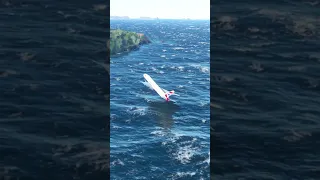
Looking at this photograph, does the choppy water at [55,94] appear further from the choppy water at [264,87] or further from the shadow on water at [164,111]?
the shadow on water at [164,111]

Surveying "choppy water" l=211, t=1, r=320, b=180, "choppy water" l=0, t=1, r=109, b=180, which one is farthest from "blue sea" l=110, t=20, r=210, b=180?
"choppy water" l=211, t=1, r=320, b=180

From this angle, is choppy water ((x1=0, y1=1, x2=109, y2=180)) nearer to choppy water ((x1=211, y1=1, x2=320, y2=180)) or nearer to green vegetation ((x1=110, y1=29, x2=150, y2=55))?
choppy water ((x1=211, y1=1, x2=320, y2=180))

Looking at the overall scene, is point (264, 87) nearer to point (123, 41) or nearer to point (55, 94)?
point (55, 94)

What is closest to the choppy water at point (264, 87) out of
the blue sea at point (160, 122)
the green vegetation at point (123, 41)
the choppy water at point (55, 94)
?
A: the choppy water at point (55, 94)

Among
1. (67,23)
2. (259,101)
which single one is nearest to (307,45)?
(259,101)

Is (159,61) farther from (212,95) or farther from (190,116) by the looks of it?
(212,95)

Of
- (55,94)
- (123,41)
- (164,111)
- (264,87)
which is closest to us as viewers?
(264,87)

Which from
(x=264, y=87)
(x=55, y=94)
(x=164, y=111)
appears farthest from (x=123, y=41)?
(x=264, y=87)
